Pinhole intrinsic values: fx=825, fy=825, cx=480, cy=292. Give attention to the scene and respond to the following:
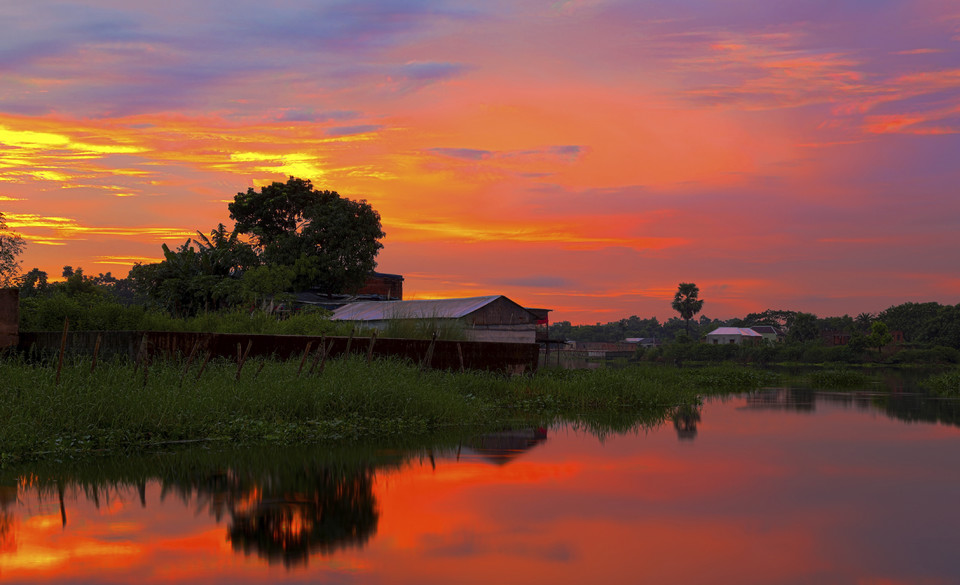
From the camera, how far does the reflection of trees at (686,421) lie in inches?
794

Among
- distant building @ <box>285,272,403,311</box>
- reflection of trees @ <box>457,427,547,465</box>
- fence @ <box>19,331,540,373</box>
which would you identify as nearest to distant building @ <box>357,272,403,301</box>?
distant building @ <box>285,272,403,311</box>

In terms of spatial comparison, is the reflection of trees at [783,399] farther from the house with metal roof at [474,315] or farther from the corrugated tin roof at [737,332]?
the corrugated tin roof at [737,332]

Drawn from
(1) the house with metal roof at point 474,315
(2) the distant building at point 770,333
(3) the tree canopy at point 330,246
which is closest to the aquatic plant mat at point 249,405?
(1) the house with metal roof at point 474,315

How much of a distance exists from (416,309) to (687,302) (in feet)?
254

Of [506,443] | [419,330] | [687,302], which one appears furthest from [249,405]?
[687,302]

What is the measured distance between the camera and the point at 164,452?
45.8 feet

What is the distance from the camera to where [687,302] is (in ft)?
371

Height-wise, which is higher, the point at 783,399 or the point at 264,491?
the point at 264,491

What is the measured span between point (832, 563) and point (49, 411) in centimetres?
1227

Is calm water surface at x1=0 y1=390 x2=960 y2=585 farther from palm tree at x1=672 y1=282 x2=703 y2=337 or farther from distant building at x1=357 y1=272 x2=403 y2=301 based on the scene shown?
palm tree at x1=672 y1=282 x2=703 y2=337

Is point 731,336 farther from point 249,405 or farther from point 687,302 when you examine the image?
point 249,405

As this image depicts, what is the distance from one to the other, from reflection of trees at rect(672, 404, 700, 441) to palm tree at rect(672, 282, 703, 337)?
85.7 metres

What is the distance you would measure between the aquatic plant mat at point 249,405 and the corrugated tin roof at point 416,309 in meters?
15.0

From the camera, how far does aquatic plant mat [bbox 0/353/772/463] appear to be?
14.0 m
